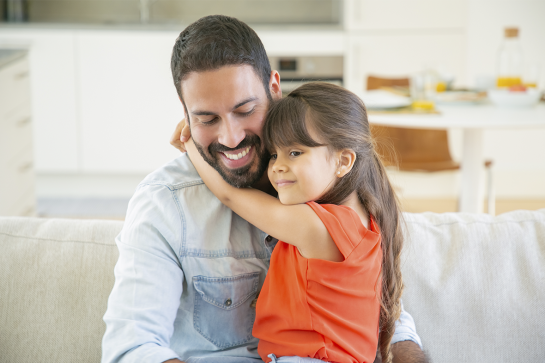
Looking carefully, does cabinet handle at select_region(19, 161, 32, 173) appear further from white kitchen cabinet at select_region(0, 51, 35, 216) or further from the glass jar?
the glass jar

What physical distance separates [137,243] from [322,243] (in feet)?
1.19

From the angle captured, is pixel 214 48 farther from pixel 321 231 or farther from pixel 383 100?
pixel 383 100

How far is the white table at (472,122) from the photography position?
7.61ft

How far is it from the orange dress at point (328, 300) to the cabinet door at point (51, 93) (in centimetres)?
345

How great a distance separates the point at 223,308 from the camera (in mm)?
1213

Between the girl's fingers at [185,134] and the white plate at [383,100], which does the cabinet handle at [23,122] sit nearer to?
the white plate at [383,100]

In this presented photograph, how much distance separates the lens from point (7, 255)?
4.36ft

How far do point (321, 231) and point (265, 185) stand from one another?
0.27m

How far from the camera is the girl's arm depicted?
3.57 ft

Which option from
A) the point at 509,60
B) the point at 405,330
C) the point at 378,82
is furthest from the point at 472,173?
the point at 405,330

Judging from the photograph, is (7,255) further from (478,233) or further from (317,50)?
(317,50)


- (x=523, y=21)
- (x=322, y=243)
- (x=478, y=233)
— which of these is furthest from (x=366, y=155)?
(x=523, y=21)

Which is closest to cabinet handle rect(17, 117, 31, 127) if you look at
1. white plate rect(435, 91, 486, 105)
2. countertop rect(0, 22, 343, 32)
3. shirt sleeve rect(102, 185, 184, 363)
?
countertop rect(0, 22, 343, 32)

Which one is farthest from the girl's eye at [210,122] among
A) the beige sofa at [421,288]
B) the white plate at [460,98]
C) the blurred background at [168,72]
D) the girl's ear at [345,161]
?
the blurred background at [168,72]
